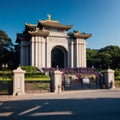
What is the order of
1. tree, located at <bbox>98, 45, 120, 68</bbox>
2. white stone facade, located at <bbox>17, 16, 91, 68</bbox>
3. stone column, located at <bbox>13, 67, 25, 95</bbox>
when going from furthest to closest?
tree, located at <bbox>98, 45, 120, 68</bbox>, white stone facade, located at <bbox>17, 16, 91, 68</bbox>, stone column, located at <bbox>13, 67, 25, 95</bbox>

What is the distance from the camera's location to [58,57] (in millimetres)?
64438

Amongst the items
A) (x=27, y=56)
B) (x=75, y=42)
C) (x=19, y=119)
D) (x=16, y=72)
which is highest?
(x=75, y=42)

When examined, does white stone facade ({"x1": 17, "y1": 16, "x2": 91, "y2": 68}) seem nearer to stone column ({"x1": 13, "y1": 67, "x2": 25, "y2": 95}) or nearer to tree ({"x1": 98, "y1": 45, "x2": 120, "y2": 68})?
tree ({"x1": 98, "y1": 45, "x2": 120, "y2": 68})

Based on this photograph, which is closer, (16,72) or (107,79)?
(16,72)

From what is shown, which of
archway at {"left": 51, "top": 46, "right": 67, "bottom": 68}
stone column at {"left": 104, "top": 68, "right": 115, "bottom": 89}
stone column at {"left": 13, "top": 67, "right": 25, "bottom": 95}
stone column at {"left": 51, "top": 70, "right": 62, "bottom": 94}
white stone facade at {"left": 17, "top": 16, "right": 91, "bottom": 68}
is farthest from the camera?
archway at {"left": 51, "top": 46, "right": 67, "bottom": 68}

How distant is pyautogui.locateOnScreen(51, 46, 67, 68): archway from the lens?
6297 centimetres

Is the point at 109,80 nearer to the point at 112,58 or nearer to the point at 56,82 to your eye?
the point at 56,82

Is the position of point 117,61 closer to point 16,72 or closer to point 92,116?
point 16,72

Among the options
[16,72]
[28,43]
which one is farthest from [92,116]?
[28,43]

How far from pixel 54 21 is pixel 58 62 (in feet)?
38.1

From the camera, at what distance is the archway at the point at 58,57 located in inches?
2479

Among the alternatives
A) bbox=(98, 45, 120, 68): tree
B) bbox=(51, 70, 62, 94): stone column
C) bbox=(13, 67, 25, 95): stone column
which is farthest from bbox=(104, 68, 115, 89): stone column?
bbox=(98, 45, 120, 68): tree

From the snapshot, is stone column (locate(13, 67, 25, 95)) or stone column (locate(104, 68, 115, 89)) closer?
stone column (locate(13, 67, 25, 95))

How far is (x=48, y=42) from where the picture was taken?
58875 millimetres
